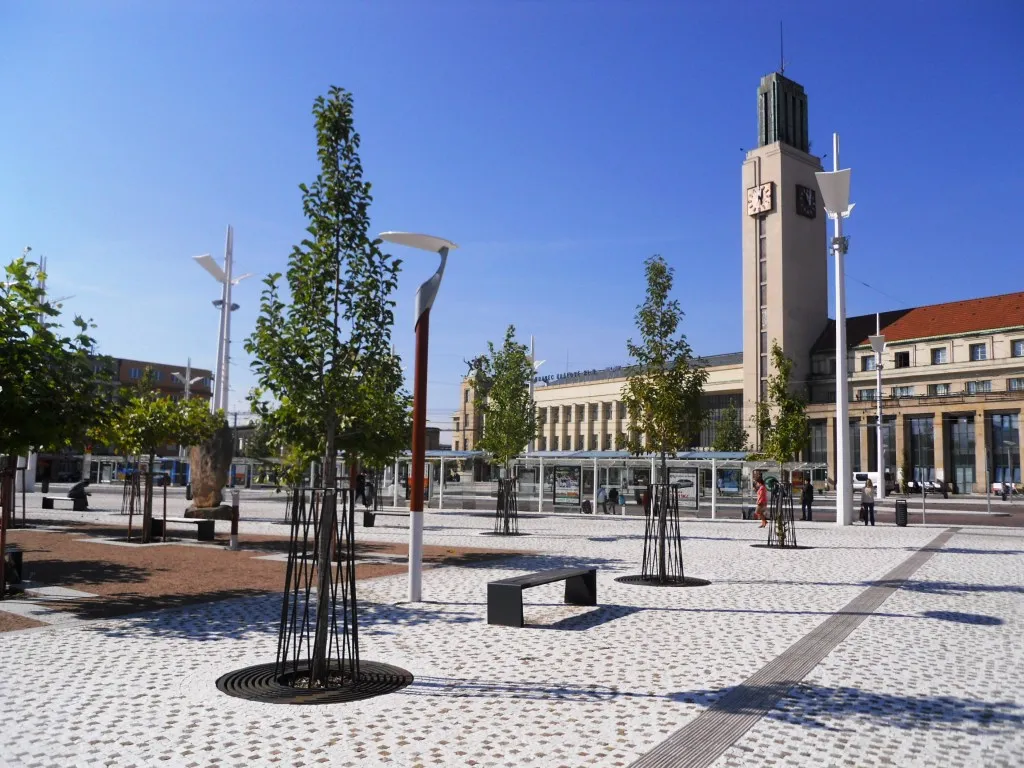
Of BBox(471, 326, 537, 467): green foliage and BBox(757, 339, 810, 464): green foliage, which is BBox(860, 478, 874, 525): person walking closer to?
BBox(757, 339, 810, 464): green foliage

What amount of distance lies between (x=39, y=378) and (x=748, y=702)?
8974 millimetres

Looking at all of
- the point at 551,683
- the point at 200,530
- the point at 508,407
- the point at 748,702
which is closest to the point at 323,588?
the point at 551,683

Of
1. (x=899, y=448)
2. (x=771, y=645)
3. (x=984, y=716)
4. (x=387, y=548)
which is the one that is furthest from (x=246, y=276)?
(x=899, y=448)

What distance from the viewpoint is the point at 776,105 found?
296ft

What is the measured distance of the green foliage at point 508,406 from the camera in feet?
103

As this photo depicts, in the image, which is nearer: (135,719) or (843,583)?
(135,719)

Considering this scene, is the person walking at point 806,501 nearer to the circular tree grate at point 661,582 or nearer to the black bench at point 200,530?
the circular tree grate at point 661,582

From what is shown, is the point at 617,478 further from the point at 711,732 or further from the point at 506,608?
the point at 711,732

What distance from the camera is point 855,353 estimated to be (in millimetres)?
83062

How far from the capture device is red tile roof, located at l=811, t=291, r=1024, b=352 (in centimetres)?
7569

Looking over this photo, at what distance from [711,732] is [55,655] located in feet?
19.6

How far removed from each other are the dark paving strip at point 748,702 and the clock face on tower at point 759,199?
265 ft

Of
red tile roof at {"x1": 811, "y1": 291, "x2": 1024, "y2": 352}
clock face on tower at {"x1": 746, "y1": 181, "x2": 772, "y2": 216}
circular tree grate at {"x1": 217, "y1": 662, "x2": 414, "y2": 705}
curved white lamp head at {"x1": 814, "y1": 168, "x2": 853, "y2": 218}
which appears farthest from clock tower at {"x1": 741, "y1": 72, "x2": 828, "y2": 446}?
circular tree grate at {"x1": 217, "y1": 662, "x2": 414, "y2": 705}

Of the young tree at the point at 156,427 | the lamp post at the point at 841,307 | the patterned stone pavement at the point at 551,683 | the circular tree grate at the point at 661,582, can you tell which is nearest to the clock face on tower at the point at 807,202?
the lamp post at the point at 841,307
